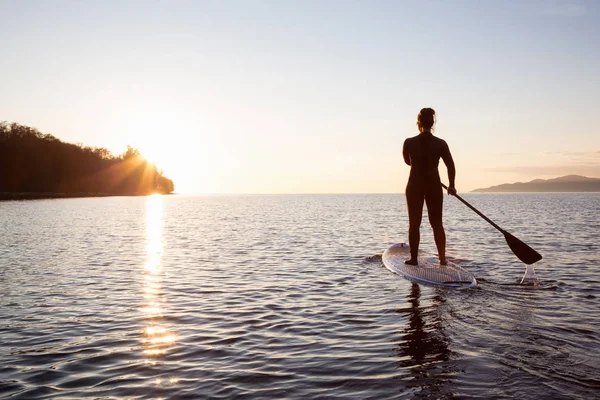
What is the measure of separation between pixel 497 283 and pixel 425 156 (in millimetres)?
3210

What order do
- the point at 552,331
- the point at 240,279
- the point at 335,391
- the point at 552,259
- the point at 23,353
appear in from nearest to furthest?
the point at 335,391 → the point at 23,353 → the point at 552,331 → the point at 240,279 → the point at 552,259

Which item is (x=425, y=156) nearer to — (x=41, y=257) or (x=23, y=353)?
(x=23, y=353)

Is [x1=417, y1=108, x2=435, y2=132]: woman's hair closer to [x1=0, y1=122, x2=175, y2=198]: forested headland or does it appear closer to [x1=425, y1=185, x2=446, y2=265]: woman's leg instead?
[x1=425, y1=185, x2=446, y2=265]: woman's leg

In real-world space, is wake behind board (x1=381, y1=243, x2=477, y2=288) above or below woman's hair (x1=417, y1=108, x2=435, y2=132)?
below

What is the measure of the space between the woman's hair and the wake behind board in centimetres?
300

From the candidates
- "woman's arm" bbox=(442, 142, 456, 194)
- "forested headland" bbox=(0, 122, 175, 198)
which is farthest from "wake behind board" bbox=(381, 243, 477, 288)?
"forested headland" bbox=(0, 122, 175, 198)

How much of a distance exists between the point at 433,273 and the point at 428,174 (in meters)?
2.07

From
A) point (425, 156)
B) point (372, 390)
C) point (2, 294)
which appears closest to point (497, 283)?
point (425, 156)

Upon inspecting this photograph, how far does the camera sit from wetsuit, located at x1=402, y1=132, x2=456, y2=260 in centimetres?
974

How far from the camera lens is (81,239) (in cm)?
2156

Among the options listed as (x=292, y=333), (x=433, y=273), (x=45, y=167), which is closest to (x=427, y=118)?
(x=433, y=273)

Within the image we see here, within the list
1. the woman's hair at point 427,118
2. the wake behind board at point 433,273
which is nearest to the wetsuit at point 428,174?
the woman's hair at point 427,118

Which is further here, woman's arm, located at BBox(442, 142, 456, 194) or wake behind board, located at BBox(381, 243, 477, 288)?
woman's arm, located at BBox(442, 142, 456, 194)

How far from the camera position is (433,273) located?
972 cm
